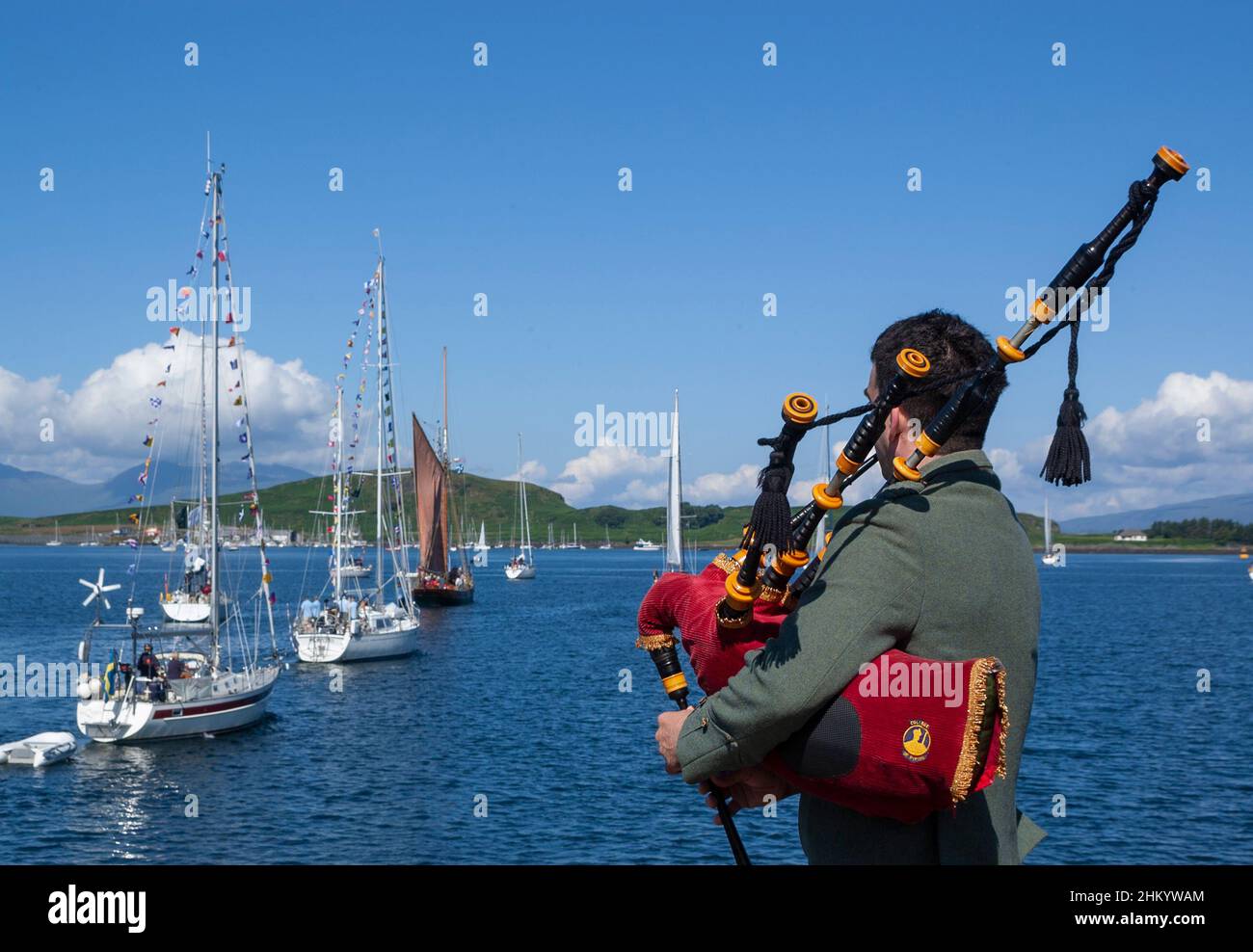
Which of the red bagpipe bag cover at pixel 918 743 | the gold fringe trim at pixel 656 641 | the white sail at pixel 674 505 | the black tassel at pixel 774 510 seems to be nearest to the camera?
the red bagpipe bag cover at pixel 918 743

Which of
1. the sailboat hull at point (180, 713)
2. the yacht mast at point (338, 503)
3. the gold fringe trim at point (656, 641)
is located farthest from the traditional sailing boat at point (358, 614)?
the gold fringe trim at point (656, 641)

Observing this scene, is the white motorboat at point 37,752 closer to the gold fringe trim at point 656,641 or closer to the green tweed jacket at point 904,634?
the gold fringe trim at point 656,641

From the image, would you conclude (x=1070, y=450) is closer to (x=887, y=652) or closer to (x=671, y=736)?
(x=887, y=652)

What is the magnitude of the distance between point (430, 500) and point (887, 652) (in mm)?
81871

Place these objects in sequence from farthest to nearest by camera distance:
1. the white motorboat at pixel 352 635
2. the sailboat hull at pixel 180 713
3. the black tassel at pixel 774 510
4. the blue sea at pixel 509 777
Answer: the white motorboat at pixel 352 635 < the sailboat hull at pixel 180 713 < the blue sea at pixel 509 777 < the black tassel at pixel 774 510

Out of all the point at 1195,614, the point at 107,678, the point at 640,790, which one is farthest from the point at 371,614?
the point at 1195,614

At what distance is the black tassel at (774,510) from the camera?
2.46m

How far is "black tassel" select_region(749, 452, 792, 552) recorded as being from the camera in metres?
2.46

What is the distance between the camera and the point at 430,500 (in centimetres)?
8294

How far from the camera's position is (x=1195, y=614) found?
3558 inches

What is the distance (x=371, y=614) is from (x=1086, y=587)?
9901 cm

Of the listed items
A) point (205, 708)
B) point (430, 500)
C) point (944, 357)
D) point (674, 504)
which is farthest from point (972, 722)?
point (430, 500)

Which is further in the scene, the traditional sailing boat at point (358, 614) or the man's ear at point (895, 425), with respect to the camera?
the traditional sailing boat at point (358, 614)
